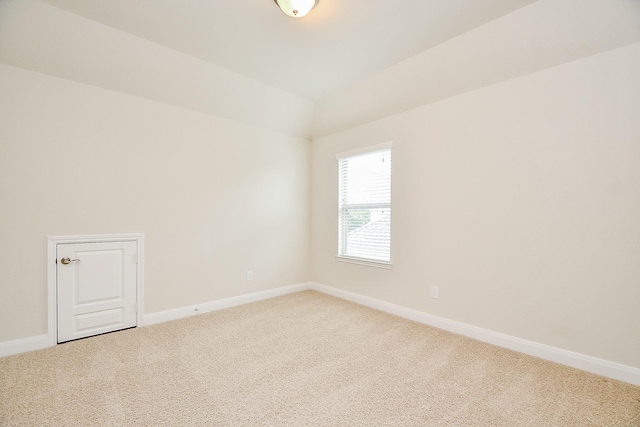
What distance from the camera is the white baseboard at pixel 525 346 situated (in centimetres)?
190

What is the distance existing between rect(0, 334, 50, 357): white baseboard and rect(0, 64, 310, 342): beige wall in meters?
0.05

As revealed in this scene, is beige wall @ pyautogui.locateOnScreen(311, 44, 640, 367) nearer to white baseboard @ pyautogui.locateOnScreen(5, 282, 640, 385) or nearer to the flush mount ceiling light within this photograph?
white baseboard @ pyautogui.locateOnScreen(5, 282, 640, 385)

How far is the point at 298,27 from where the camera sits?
7.45 ft

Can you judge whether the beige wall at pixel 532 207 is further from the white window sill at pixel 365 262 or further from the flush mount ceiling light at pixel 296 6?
the flush mount ceiling light at pixel 296 6

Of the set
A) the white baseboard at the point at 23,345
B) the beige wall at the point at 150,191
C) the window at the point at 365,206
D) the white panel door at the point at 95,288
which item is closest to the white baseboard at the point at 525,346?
the window at the point at 365,206

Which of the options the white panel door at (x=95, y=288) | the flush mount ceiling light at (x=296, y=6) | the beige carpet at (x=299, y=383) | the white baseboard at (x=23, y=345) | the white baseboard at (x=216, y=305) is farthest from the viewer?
the white baseboard at (x=216, y=305)

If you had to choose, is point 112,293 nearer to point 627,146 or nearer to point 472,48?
point 472,48

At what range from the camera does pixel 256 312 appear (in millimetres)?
3281

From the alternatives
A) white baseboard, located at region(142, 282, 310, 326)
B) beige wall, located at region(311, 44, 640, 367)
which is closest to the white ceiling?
beige wall, located at region(311, 44, 640, 367)

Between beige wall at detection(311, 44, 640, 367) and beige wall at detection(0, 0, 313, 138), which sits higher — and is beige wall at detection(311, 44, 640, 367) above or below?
below

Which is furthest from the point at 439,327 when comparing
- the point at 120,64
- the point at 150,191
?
the point at 120,64

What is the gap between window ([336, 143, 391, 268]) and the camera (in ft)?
11.2

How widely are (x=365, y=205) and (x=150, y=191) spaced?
2.55 m

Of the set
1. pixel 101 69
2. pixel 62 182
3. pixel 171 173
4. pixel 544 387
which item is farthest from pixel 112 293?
pixel 544 387
